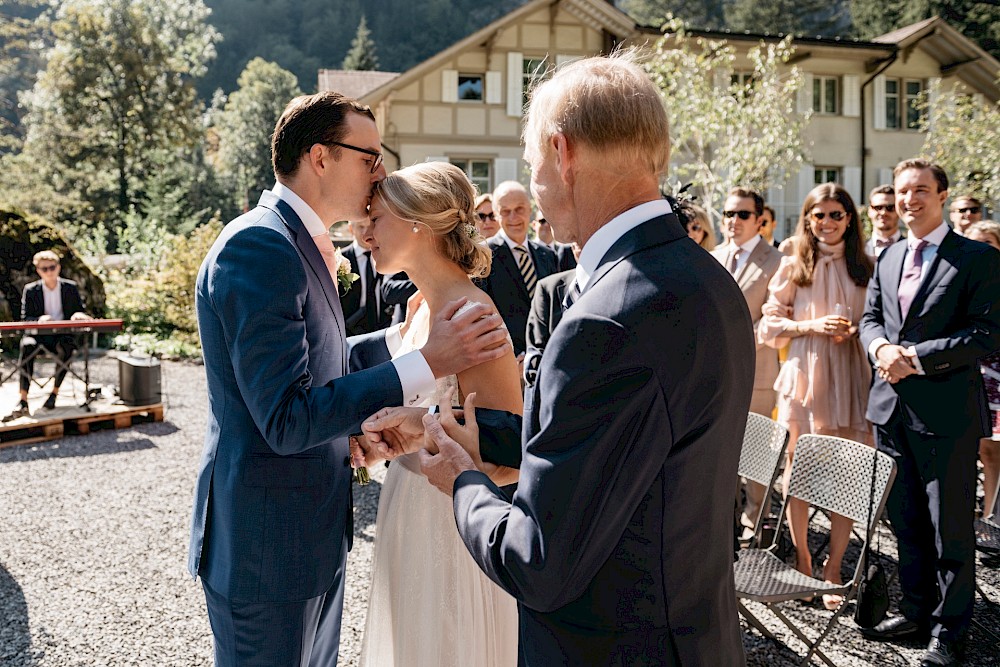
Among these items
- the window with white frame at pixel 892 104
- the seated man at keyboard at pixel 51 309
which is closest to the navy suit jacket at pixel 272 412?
the seated man at keyboard at pixel 51 309

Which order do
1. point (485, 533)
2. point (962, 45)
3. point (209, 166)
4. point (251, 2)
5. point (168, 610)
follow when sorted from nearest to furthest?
1. point (485, 533)
2. point (168, 610)
3. point (962, 45)
4. point (209, 166)
5. point (251, 2)

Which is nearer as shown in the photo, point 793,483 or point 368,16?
point 793,483

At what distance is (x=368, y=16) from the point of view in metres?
79.4

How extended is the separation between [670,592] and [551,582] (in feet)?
0.76

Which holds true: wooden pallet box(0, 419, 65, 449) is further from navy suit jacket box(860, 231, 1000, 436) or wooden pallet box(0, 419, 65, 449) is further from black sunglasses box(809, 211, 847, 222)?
navy suit jacket box(860, 231, 1000, 436)

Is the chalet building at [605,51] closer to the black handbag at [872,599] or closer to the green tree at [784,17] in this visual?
the black handbag at [872,599]

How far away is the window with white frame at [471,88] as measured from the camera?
78.5ft

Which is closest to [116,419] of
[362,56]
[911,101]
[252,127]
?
[911,101]

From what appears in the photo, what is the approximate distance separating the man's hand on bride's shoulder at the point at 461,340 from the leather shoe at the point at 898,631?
3177 millimetres

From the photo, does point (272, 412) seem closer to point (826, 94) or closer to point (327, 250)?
point (327, 250)

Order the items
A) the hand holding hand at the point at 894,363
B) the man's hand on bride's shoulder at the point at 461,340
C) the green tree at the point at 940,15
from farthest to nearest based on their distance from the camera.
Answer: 1. the green tree at the point at 940,15
2. the hand holding hand at the point at 894,363
3. the man's hand on bride's shoulder at the point at 461,340

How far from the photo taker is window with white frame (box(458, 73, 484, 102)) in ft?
78.5

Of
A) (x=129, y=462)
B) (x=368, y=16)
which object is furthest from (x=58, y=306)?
(x=368, y=16)

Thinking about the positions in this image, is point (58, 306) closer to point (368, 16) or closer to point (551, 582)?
point (551, 582)
